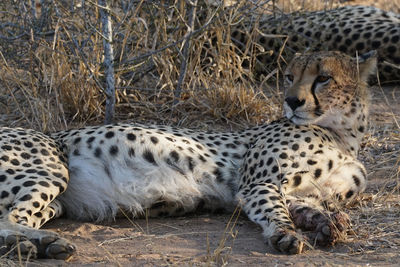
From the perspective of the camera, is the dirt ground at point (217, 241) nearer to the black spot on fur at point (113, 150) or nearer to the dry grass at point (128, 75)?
the black spot on fur at point (113, 150)

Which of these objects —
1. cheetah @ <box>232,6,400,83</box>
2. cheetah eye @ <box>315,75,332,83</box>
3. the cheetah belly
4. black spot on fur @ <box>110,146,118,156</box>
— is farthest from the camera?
A: cheetah @ <box>232,6,400,83</box>

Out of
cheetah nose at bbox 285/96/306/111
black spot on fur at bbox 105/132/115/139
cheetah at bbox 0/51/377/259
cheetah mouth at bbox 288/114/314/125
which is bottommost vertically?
cheetah at bbox 0/51/377/259

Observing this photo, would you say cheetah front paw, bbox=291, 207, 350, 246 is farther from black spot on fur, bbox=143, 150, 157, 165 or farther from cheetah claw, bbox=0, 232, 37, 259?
cheetah claw, bbox=0, 232, 37, 259

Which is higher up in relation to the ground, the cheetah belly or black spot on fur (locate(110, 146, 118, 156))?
black spot on fur (locate(110, 146, 118, 156))

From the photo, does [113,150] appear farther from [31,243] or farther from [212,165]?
[31,243]

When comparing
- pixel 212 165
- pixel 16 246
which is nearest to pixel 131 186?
pixel 212 165

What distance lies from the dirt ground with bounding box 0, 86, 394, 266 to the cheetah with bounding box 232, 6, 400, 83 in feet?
6.32

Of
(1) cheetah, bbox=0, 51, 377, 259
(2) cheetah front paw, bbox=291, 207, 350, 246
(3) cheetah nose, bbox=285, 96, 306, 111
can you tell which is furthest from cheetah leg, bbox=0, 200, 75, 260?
(3) cheetah nose, bbox=285, 96, 306, 111

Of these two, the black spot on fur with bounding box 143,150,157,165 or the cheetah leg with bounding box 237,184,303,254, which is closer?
the cheetah leg with bounding box 237,184,303,254

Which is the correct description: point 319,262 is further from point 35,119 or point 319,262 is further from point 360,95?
point 35,119

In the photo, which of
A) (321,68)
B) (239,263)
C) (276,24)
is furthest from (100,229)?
(276,24)

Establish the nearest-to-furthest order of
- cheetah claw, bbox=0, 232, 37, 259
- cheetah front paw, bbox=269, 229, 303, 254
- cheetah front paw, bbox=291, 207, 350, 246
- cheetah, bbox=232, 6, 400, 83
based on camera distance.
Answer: cheetah claw, bbox=0, 232, 37, 259 < cheetah front paw, bbox=269, 229, 303, 254 < cheetah front paw, bbox=291, 207, 350, 246 < cheetah, bbox=232, 6, 400, 83

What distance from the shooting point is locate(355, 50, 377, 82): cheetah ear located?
4.29 metres

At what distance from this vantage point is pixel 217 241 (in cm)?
346
